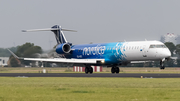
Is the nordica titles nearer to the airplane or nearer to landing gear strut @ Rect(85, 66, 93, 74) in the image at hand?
the airplane

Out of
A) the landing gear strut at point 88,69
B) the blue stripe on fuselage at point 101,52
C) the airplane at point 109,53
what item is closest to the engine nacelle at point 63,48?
the airplane at point 109,53

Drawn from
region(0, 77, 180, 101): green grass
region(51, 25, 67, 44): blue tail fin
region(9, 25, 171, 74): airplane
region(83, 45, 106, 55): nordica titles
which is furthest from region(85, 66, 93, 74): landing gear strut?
region(0, 77, 180, 101): green grass

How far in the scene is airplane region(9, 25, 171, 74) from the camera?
46.5 meters

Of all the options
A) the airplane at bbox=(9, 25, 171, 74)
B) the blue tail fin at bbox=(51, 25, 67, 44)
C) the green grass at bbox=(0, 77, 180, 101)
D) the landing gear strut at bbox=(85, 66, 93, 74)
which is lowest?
the green grass at bbox=(0, 77, 180, 101)

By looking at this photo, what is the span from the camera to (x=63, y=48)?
2299 inches

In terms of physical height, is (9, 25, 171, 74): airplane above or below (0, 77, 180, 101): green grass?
above

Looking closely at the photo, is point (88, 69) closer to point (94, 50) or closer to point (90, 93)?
point (94, 50)

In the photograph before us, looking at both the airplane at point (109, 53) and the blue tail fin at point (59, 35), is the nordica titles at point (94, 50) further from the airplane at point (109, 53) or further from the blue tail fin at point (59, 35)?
the blue tail fin at point (59, 35)

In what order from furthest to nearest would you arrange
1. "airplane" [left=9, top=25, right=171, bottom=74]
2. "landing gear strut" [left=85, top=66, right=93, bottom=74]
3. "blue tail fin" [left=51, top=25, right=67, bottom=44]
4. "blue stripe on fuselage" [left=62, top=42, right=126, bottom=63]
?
"blue tail fin" [left=51, top=25, right=67, bottom=44], "landing gear strut" [left=85, top=66, right=93, bottom=74], "blue stripe on fuselage" [left=62, top=42, right=126, bottom=63], "airplane" [left=9, top=25, right=171, bottom=74]

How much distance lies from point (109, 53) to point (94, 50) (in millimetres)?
3761

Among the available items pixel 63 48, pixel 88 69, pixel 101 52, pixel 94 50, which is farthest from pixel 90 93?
pixel 63 48

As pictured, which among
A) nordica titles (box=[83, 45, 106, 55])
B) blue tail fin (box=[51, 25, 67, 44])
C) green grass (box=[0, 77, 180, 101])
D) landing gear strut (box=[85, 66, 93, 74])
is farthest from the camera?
blue tail fin (box=[51, 25, 67, 44])

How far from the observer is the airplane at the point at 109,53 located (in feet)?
152

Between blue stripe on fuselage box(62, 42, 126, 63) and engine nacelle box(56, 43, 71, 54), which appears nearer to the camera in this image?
blue stripe on fuselage box(62, 42, 126, 63)
